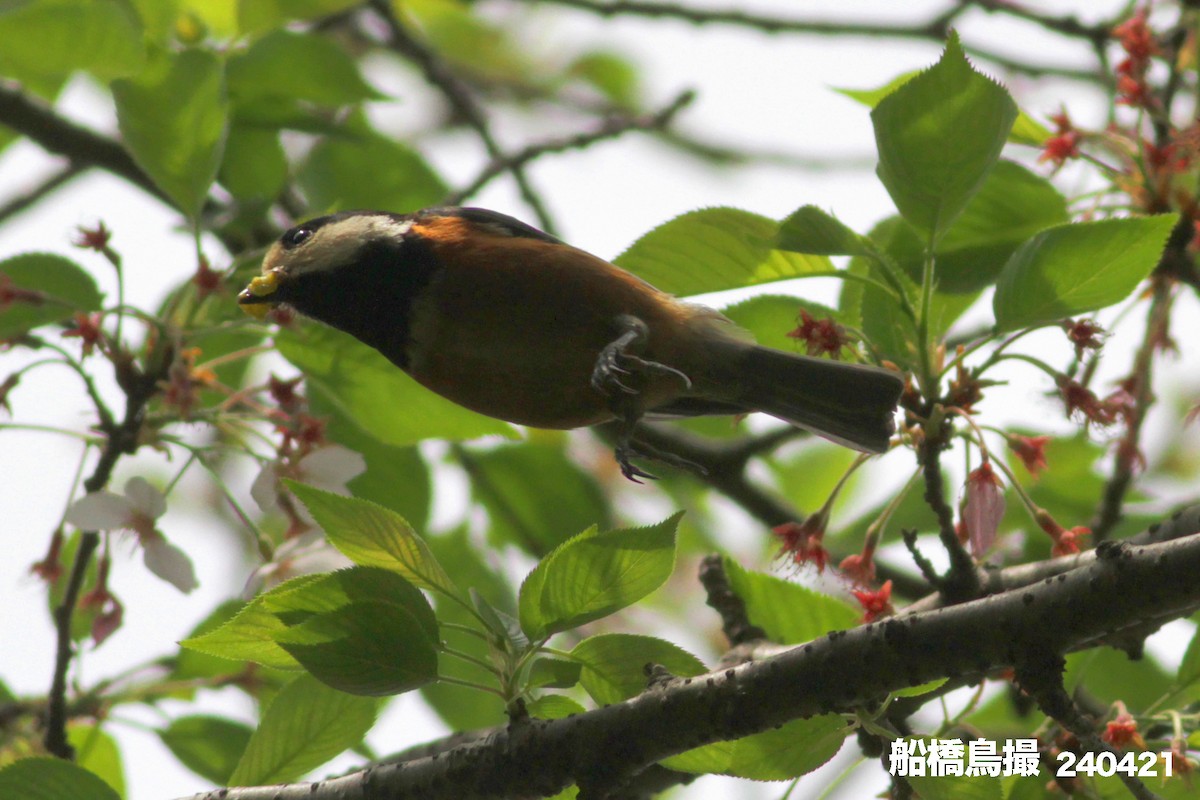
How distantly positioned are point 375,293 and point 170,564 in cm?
96

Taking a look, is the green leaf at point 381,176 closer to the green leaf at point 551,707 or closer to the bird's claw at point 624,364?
the bird's claw at point 624,364

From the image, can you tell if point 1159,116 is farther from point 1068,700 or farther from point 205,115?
point 205,115

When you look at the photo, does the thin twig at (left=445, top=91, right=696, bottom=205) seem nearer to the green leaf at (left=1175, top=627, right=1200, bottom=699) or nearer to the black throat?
the black throat

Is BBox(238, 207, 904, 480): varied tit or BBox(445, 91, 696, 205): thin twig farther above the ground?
BBox(445, 91, 696, 205): thin twig

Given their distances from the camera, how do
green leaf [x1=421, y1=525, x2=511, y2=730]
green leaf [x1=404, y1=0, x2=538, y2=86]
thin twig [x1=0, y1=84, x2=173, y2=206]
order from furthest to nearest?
green leaf [x1=404, y1=0, x2=538, y2=86] → thin twig [x1=0, y1=84, x2=173, y2=206] → green leaf [x1=421, y1=525, x2=511, y2=730]

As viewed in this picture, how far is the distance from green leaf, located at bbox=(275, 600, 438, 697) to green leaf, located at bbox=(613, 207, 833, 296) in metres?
1.09

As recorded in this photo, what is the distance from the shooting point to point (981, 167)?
259cm

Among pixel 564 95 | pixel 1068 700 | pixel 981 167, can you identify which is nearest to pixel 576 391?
pixel 981 167

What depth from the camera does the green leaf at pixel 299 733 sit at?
2885 millimetres

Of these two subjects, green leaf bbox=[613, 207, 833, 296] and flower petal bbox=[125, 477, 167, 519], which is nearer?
green leaf bbox=[613, 207, 833, 296]

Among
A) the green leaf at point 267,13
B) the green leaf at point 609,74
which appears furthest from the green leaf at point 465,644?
the green leaf at point 609,74

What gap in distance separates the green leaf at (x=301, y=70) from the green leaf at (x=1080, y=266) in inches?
92.9

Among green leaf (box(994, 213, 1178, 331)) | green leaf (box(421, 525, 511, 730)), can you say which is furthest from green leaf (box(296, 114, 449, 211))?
green leaf (box(994, 213, 1178, 331))

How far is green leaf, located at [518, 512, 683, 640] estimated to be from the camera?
2.35m
